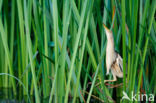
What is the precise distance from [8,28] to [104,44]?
1037 mm

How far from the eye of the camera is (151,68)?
78.5 inches

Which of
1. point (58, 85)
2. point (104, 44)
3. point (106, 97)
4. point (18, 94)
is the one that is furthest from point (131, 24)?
point (18, 94)

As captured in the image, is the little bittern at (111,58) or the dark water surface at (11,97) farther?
the dark water surface at (11,97)

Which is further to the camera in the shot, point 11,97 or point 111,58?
point 11,97

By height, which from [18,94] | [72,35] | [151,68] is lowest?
[18,94]

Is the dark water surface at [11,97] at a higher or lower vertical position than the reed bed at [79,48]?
lower

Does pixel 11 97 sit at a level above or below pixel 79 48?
below

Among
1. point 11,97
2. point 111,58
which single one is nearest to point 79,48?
point 111,58

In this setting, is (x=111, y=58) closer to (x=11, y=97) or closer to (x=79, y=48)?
(x=79, y=48)

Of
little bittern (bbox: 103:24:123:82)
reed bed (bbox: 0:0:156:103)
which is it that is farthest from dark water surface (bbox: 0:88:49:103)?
little bittern (bbox: 103:24:123:82)

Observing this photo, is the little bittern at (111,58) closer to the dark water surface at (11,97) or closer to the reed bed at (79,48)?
the reed bed at (79,48)

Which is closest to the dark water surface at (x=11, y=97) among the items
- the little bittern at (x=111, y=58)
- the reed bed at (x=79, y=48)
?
the reed bed at (x=79, y=48)

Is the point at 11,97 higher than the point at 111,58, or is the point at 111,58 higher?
the point at 111,58

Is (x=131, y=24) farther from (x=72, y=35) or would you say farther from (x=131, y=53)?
(x=72, y=35)
